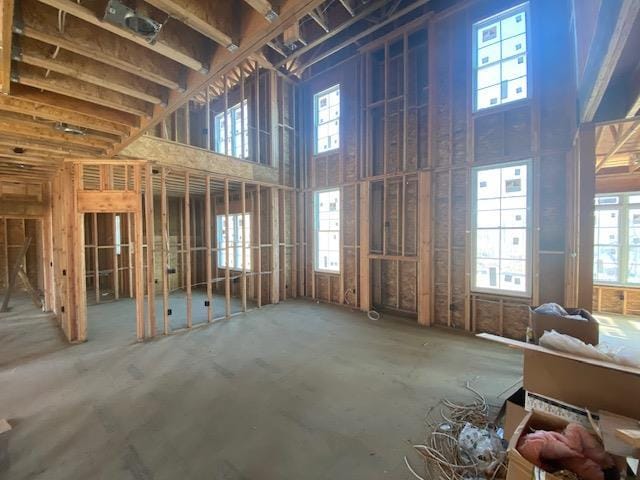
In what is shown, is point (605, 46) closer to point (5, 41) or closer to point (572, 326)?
point (572, 326)

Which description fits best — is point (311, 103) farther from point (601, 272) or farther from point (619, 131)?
Result: point (601, 272)

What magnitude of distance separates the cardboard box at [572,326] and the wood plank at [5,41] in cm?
469

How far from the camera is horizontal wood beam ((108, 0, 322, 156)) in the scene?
1605 mm

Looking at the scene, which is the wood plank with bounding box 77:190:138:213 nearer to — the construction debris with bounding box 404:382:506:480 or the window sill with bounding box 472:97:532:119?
the construction debris with bounding box 404:382:506:480

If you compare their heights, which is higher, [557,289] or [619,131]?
[619,131]

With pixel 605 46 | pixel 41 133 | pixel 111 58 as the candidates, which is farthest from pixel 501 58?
pixel 41 133

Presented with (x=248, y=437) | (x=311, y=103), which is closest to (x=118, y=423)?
(x=248, y=437)

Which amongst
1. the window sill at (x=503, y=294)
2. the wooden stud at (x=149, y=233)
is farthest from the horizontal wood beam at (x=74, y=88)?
the window sill at (x=503, y=294)

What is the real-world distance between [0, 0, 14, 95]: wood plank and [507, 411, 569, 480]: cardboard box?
363 centimetres

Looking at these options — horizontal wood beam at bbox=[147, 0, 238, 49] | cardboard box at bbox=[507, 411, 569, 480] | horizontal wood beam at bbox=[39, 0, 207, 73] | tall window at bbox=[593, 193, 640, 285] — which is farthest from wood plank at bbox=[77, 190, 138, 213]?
tall window at bbox=[593, 193, 640, 285]

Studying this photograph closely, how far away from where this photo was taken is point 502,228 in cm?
496

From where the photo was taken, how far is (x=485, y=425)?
2.55m

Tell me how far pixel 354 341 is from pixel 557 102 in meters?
4.98

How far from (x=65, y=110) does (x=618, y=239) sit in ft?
35.5
